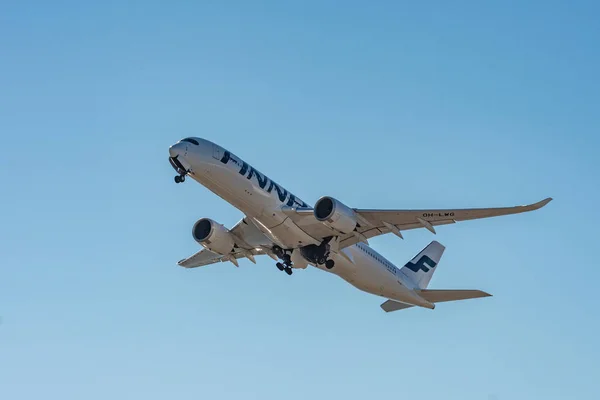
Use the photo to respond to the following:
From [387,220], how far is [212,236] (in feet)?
32.1

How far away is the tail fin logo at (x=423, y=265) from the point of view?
5101 centimetres

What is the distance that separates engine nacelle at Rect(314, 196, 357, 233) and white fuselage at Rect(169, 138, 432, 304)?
1975 mm

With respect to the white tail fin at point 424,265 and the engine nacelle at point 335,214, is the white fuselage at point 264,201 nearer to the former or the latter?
the engine nacelle at point 335,214

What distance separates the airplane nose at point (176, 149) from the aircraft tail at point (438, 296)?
16.7 m

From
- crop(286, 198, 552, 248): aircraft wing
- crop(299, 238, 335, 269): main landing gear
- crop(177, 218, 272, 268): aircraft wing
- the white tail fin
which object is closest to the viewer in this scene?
crop(286, 198, 552, 248): aircraft wing

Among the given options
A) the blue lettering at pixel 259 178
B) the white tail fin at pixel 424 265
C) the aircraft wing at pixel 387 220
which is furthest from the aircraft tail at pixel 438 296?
the blue lettering at pixel 259 178

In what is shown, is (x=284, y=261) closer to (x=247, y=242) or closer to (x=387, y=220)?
(x=247, y=242)

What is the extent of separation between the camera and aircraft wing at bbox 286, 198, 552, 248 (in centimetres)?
3844

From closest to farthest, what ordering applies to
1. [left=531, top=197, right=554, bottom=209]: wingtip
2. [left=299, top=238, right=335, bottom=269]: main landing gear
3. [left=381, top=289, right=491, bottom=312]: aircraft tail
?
[left=531, top=197, right=554, bottom=209]: wingtip
[left=299, top=238, right=335, bottom=269]: main landing gear
[left=381, top=289, right=491, bottom=312]: aircraft tail

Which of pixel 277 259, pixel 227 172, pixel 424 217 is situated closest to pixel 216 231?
pixel 277 259

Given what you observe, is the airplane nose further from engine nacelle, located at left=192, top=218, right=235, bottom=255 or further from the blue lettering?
engine nacelle, located at left=192, top=218, right=235, bottom=255

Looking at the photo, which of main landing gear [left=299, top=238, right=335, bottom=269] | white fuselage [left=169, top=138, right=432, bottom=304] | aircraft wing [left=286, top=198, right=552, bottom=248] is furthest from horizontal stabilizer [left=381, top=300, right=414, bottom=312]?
aircraft wing [left=286, top=198, right=552, bottom=248]

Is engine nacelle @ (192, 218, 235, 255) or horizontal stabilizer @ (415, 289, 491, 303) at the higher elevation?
engine nacelle @ (192, 218, 235, 255)

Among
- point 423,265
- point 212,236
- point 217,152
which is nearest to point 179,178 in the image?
point 217,152
